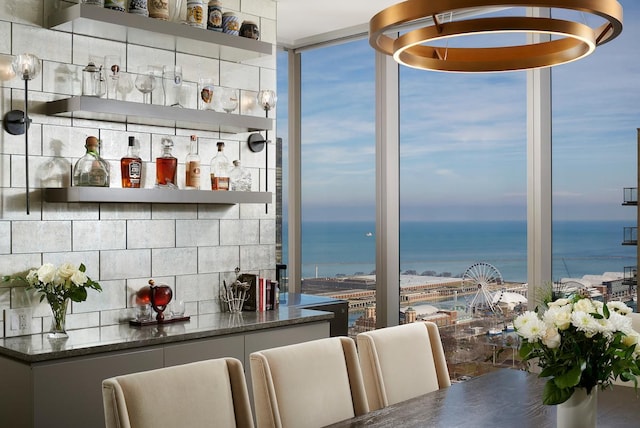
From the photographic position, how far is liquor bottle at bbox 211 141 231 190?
3734 mm

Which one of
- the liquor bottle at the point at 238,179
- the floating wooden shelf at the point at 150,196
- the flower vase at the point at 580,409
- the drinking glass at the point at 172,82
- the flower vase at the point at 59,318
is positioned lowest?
the flower vase at the point at 580,409

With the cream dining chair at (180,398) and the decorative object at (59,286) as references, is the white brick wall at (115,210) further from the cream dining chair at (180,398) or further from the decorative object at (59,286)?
the cream dining chair at (180,398)

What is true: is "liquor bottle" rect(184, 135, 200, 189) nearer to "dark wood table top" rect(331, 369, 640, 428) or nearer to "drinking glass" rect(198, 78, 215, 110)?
"drinking glass" rect(198, 78, 215, 110)

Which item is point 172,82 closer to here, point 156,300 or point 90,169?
point 90,169

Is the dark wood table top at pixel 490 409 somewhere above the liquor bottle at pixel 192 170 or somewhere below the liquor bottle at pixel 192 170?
below

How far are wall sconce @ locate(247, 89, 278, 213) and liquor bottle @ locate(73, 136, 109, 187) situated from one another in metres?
0.99

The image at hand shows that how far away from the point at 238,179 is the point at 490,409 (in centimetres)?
198

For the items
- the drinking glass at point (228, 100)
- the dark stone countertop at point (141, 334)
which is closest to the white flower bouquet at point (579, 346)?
the dark stone countertop at point (141, 334)

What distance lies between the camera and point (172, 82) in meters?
3.62

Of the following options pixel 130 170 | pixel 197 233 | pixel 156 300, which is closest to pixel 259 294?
pixel 197 233

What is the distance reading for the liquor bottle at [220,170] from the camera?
373 cm

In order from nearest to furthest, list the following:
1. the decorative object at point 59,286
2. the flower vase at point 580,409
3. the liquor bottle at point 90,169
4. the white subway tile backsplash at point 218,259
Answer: the flower vase at point 580,409 < the decorative object at point 59,286 < the liquor bottle at point 90,169 < the white subway tile backsplash at point 218,259

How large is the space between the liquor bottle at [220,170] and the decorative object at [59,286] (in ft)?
2.98

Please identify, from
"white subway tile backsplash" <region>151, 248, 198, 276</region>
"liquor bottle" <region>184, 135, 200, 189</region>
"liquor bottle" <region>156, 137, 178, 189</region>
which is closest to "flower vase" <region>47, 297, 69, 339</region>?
"white subway tile backsplash" <region>151, 248, 198, 276</region>
